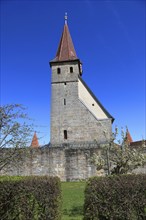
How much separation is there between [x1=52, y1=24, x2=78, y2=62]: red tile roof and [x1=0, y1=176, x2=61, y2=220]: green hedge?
32.4m

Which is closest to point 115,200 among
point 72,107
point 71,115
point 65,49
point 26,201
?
point 26,201

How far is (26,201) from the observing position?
23.6ft

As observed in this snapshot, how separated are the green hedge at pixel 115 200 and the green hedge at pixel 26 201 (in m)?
1.15

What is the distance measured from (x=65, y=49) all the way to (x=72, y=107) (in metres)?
10.1

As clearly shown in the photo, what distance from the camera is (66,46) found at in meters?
40.0

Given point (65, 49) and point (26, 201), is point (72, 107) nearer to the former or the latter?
point (65, 49)

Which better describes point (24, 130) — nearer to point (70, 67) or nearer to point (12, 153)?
point (12, 153)

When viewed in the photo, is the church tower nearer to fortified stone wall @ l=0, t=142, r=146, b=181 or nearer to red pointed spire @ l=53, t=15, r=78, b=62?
red pointed spire @ l=53, t=15, r=78, b=62

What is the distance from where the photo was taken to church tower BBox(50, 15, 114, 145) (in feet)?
A: 112

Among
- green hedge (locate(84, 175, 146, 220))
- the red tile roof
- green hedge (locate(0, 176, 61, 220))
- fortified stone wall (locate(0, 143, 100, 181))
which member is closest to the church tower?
the red tile roof

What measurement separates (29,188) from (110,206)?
2.45 m

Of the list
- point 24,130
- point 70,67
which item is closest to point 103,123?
point 70,67

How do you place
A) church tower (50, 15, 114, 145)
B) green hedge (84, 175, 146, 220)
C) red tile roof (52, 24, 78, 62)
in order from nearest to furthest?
green hedge (84, 175, 146, 220) → church tower (50, 15, 114, 145) → red tile roof (52, 24, 78, 62)

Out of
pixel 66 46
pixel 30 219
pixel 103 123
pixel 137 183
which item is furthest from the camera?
pixel 66 46
